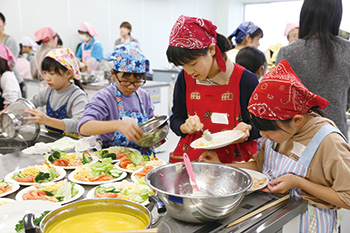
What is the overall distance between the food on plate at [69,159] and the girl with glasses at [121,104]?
0.14 metres

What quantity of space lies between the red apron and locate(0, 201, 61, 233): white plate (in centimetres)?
81

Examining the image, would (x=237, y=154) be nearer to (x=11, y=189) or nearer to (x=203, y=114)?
(x=203, y=114)

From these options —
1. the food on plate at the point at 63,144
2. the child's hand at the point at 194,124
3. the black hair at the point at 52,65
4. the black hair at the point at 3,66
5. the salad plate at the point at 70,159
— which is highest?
the black hair at the point at 52,65

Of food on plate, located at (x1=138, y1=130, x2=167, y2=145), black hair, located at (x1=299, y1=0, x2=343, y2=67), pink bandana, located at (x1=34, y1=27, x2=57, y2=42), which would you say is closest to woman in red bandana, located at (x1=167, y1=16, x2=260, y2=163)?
food on plate, located at (x1=138, y1=130, x2=167, y2=145)

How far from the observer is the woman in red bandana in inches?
60.1

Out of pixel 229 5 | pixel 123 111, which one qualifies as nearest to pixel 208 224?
pixel 123 111

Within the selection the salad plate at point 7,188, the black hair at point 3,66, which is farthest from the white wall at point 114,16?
the salad plate at point 7,188

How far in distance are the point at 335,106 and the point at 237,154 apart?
796 millimetres

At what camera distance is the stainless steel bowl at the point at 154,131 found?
1.69 meters

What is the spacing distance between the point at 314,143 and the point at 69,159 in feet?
4.28

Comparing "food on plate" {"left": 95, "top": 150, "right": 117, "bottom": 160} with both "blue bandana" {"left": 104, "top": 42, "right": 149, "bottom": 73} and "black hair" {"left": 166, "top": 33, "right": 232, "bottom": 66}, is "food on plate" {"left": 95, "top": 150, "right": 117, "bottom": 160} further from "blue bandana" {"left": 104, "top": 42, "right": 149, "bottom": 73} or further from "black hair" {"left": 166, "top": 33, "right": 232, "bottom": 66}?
"black hair" {"left": 166, "top": 33, "right": 232, "bottom": 66}

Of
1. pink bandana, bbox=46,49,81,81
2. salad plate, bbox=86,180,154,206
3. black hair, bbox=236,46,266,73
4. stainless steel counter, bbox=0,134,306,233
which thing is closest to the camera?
stainless steel counter, bbox=0,134,306,233

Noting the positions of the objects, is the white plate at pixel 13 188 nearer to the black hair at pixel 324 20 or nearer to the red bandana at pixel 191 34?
the red bandana at pixel 191 34

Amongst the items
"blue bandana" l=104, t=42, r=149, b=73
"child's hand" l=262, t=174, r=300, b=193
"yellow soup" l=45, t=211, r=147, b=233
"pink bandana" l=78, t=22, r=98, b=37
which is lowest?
"child's hand" l=262, t=174, r=300, b=193
